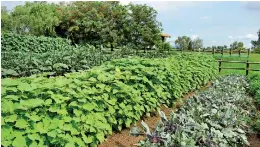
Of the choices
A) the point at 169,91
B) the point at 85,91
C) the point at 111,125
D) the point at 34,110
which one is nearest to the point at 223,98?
the point at 169,91

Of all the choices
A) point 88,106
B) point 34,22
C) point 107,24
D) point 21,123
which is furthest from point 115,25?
point 21,123

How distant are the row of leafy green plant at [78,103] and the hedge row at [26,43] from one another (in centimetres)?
1185

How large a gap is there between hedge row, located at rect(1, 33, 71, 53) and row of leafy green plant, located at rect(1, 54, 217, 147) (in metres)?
11.9

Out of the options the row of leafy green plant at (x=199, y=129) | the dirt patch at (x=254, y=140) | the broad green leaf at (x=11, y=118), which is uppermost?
the broad green leaf at (x=11, y=118)

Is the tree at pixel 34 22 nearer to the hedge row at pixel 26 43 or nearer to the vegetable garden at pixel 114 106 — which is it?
the hedge row at pixel 26 43

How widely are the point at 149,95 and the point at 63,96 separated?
102 inches

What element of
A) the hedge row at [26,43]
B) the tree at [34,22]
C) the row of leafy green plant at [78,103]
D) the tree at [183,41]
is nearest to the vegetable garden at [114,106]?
the row of leafy green plant at [78,103]

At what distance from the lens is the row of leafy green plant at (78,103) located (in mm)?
3562

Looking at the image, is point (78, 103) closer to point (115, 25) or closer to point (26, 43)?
point (26, 43)

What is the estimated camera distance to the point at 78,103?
4.32 meters

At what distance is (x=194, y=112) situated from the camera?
5.19 meters

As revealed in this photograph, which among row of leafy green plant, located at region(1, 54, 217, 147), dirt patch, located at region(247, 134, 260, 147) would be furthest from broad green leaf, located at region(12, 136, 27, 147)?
dirt patch, located at region(247, 134, 260, 147)

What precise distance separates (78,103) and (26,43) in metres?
15.6

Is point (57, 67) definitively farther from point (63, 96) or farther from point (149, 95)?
point (63, 96)
